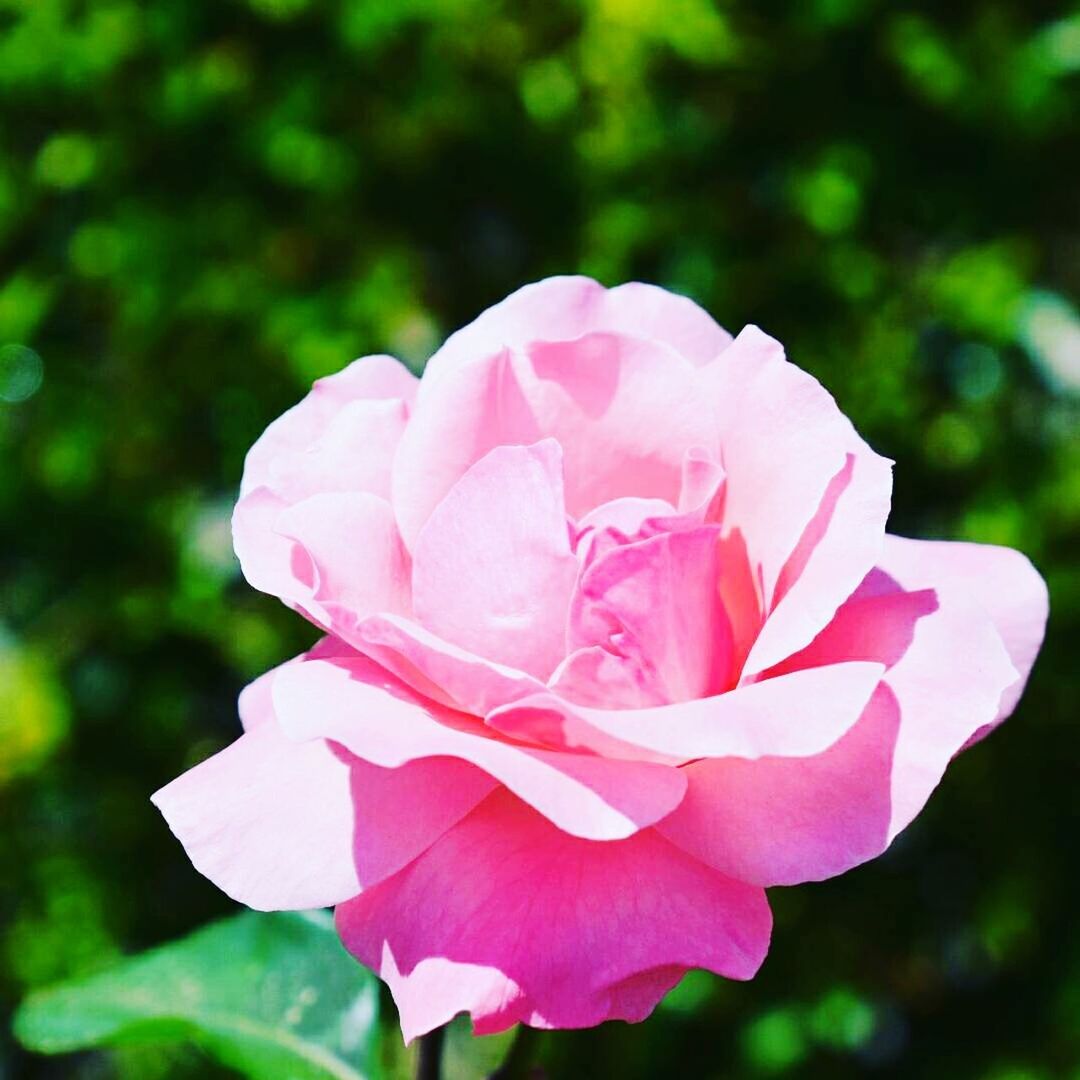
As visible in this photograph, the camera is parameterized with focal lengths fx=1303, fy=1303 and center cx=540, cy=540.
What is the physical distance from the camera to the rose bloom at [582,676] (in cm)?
51

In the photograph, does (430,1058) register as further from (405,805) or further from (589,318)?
(589,318)

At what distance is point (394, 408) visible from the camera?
2.12ft

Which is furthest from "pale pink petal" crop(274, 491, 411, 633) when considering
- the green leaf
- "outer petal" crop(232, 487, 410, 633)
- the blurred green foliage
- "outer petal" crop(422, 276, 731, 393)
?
the blurred green foliage

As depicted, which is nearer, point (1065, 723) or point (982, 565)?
point (982, 565)

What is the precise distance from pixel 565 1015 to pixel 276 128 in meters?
1.35

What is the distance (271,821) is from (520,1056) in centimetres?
19

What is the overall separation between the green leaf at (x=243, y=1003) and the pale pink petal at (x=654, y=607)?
0.38m

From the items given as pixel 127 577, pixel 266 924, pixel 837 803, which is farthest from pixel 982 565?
pixel 127 577

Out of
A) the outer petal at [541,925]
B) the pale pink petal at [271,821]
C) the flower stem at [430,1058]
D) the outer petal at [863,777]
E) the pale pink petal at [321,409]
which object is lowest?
the flower stem at [430,1058]

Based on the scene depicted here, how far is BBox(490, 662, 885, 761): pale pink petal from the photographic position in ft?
1.61

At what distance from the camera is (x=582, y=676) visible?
0.56m

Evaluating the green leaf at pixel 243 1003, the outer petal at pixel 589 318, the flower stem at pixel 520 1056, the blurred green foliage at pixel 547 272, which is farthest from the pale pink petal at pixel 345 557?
the blurred green foliage at pixel 547 272

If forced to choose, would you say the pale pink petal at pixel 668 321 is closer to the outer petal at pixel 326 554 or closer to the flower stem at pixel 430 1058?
the outer petal at pixel 326 554

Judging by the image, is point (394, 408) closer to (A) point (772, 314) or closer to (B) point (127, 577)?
(A) point (772, 314)
